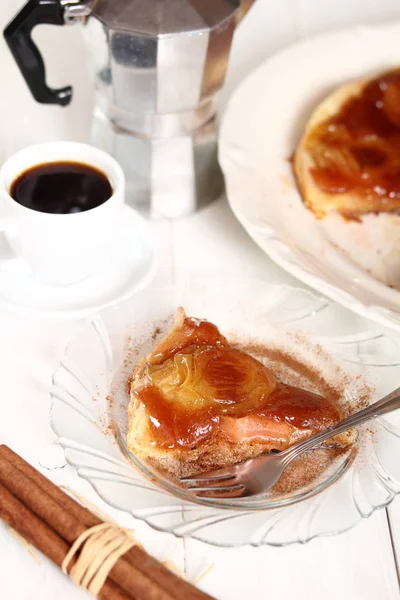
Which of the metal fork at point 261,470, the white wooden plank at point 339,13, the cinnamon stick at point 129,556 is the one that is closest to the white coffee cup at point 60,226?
the cinnamon stick at point 129,556

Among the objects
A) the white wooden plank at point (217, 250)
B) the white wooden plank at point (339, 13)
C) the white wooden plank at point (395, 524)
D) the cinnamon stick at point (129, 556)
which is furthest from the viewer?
the white wooden plank at point (339, 13)

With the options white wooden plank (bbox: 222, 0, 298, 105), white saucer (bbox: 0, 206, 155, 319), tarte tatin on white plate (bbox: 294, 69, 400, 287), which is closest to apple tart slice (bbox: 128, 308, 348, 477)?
white saucer (bbox: 0, 206, 155, 319)

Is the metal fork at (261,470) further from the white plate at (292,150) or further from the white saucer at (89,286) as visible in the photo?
the white saucer at (89,286)

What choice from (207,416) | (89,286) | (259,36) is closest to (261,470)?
(207,416)

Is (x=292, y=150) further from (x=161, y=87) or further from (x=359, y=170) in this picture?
(x=161, y=87)

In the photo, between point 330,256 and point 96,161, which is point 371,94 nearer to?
point 330,256

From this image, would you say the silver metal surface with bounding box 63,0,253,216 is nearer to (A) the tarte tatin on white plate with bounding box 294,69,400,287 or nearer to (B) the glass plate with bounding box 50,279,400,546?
(A) the tarte tatin on white plate with bounding box 294,69,400,287

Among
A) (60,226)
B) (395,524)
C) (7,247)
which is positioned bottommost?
(395,524)
